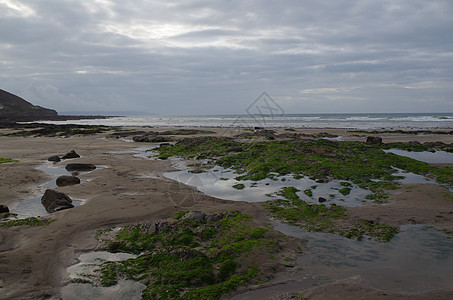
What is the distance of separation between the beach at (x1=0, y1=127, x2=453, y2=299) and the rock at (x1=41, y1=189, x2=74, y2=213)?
0.40 meters

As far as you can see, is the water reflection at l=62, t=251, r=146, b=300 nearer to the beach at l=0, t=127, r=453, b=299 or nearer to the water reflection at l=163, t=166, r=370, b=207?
the beach at l=0, t=127, r=453, b=299

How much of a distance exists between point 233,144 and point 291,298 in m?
17.4

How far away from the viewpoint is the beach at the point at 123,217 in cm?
452

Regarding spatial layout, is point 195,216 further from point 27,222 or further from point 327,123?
point 327,123

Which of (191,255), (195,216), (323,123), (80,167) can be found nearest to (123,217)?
(195,216)

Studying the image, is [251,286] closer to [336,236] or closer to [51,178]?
[336,236]

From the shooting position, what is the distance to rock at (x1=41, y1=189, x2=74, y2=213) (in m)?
8.36

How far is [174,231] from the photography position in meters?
6.47

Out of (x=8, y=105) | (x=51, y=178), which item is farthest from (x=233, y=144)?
(x=8, y=105)

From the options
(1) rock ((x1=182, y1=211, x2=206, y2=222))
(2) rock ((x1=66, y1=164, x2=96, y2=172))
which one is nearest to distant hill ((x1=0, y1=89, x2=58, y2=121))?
(2) rock ((x1=66, y1=164, x2=96, y2=172))

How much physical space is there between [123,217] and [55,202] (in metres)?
2.44

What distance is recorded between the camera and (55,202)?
850 centimetres

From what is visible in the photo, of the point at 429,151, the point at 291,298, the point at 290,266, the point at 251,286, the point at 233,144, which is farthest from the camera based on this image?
the point at 233,144

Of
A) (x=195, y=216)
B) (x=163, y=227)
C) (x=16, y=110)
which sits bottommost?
(x=163, y=227)
